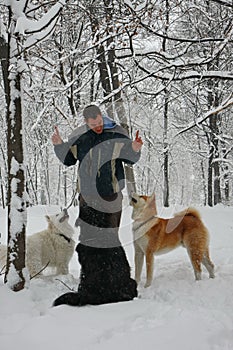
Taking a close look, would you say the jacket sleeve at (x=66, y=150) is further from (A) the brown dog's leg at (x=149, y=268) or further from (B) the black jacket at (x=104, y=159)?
(A) the brown dog's leg at (x=149, y=268)

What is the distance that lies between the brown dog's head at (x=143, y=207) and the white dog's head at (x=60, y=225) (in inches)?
46.0

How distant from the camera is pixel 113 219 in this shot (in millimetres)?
3854

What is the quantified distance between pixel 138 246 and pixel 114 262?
0.96m

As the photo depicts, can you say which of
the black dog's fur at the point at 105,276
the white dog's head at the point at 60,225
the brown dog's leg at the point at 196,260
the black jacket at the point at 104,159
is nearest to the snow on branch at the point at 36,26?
the black jacket at the point at 104,159

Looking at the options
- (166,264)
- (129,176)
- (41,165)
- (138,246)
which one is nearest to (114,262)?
(138,246)

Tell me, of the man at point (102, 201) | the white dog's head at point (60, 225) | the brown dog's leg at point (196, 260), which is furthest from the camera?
the white dog's head at point (60, 225)

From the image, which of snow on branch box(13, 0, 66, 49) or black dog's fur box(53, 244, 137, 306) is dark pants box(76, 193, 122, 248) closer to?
black dog's fur box(53, 244, 137, 306)

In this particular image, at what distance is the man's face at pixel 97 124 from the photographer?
3748 mm

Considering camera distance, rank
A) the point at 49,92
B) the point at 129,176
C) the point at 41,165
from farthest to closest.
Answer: the point at 41,165 → the point at 129,176 → the point at 49,92

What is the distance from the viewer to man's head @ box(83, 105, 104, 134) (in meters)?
3.73

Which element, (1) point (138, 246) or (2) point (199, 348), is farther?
(1) point (138, 246)

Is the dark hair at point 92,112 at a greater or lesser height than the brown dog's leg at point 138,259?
greater

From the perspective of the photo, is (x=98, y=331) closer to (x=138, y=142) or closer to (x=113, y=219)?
(x=113, y=219)

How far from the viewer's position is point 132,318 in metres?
3.02
